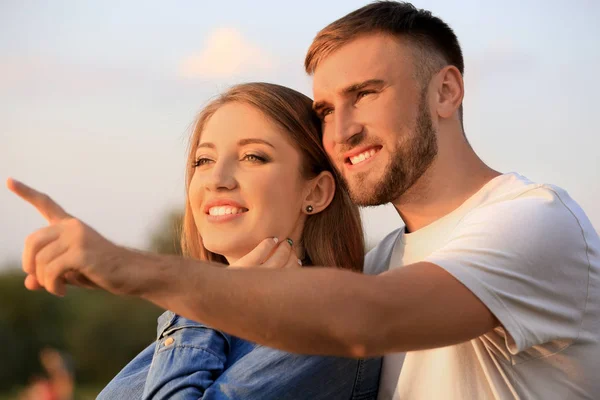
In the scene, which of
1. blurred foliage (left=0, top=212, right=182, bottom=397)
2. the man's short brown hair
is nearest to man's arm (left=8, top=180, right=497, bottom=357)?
the man's short brown hair

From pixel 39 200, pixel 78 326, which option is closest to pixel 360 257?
pixel 39 200

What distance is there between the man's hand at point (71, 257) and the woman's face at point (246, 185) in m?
1.33

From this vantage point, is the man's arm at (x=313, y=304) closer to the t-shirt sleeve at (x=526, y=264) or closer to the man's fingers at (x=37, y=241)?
the t-shirt sleeve at (x=526, y=264)

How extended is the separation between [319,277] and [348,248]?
153 centimetres

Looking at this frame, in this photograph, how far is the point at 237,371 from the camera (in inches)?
134

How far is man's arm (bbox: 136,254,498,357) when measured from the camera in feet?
8.20

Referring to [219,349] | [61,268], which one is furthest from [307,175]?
[61,268]

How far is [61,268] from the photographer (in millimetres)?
2492

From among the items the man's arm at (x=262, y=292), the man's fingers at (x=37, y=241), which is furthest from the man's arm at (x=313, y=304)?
the man's fingers at (x=37, y=241)

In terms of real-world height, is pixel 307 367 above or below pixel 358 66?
below

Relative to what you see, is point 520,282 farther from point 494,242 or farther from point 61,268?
→ point 61,268

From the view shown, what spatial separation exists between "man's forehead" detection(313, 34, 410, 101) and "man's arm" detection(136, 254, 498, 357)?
4.53ft

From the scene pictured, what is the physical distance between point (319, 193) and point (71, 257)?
1855 mm

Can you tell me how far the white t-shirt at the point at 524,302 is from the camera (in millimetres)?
2928
